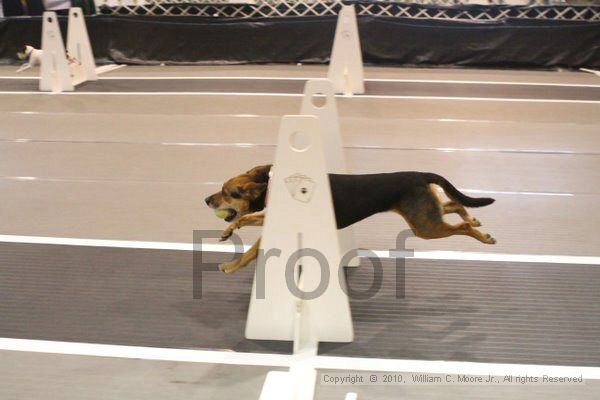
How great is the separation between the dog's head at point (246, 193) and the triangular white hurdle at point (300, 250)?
18 centimetres

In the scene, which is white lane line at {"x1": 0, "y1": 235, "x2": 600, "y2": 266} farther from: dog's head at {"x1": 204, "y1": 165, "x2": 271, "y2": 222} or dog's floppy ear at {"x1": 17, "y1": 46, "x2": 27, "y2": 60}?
dog's floppy ear at {"x1": 17, "y1": 46, "x2": 27, "y2": 60}

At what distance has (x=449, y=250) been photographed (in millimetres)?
2562

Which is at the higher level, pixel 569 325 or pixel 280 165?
pixel 280 165

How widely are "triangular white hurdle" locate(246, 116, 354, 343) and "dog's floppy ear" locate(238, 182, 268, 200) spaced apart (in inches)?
7.3

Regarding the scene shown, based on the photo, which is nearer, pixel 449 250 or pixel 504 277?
pixel 504 277

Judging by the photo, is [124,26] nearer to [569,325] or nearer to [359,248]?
[359,248]

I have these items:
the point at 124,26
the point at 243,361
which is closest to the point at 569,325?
the point at 243,361

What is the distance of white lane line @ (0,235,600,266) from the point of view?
2461 millimetres

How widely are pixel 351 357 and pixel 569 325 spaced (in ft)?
2.59

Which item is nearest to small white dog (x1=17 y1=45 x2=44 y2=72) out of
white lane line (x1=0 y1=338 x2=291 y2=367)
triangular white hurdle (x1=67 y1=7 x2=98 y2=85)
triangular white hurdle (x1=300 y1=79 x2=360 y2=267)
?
triangular white hurdle (x1=67 y1=7 x2=98 y2=85)

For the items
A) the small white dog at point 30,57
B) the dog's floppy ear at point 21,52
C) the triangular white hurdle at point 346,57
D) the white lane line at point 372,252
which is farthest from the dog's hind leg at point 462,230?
the dog's floppy ear at point 21,52

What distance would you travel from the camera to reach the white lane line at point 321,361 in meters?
1.75

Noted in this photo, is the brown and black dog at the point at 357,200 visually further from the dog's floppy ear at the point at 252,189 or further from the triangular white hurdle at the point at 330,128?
the triangular white hurdle at the point at 330,128

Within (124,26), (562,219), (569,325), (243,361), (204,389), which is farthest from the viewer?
(124,26)
